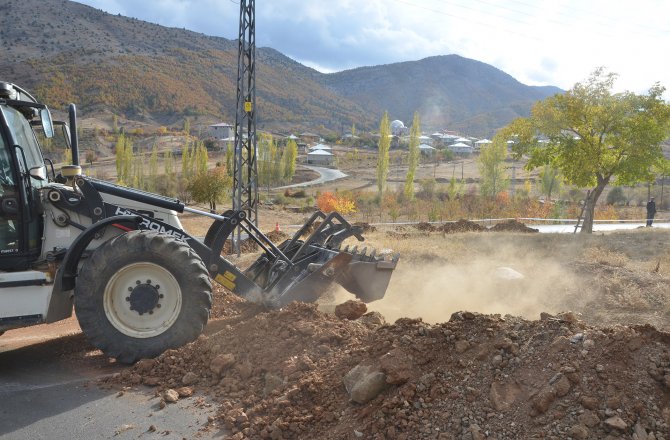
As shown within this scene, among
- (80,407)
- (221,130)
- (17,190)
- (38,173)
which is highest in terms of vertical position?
(221,130)

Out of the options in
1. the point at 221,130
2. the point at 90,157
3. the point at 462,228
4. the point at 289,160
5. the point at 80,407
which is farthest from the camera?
the point at 221,130

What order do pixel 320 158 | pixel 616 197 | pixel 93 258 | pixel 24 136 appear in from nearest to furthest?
pixel 93 258
pixel 24 136
pixel 616 197
pixel 320 158

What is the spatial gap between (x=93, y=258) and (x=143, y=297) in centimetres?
69

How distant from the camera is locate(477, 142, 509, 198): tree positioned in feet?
150

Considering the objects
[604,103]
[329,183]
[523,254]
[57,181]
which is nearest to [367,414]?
[57,181]

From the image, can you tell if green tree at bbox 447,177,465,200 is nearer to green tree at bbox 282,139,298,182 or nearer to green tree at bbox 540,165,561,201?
green tree at bbox 540,165,561,201

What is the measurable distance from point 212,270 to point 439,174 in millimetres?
69849

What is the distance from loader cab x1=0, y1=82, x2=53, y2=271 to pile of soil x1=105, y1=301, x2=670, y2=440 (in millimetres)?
1964

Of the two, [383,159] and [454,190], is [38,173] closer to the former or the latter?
[383,159]

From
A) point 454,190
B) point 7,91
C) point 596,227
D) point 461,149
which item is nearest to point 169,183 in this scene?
point 454,190

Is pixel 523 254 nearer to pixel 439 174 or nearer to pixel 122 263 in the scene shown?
pixel 122 263

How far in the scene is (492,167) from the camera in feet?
150

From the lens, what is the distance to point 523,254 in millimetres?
16031

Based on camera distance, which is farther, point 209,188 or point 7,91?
point 209,188
